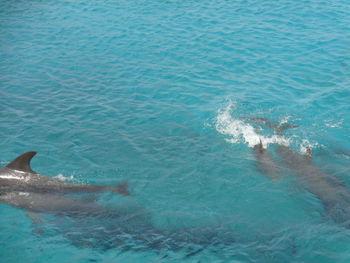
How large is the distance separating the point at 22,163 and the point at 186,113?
5891 mm

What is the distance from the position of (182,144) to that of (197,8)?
13.6 m

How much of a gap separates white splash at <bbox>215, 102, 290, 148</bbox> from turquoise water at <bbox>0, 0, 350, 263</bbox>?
55 mm

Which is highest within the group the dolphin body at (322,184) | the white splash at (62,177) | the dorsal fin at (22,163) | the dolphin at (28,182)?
the dorsal fin at (22,163)

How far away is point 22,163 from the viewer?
9523 mm

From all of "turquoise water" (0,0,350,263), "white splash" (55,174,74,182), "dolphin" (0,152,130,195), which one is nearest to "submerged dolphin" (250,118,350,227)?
"turquoise water" (0,0,350,263)

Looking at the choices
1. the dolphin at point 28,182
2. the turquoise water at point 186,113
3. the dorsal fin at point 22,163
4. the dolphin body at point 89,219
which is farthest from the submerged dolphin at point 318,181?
the dorsal fin at point 22,163

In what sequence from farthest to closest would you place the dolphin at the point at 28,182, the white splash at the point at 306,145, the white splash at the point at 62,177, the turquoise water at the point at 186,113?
the white splash at the point at 306,145 → the white splash at the point at 62,177 → the dolphin at the point at 28,182 → the turquoise water at the point at 186,113

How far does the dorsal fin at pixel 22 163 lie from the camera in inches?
372

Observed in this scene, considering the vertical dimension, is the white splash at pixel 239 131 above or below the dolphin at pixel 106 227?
above

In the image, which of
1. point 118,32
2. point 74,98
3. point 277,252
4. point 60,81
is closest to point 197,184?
point 277,252

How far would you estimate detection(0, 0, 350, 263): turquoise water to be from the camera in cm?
852

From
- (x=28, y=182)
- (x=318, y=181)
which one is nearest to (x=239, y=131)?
(x=318, y=181)

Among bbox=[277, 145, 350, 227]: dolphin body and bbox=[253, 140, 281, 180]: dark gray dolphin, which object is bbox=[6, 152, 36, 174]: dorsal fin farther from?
bbox=[277, 145, 350, 227]: dolphin body

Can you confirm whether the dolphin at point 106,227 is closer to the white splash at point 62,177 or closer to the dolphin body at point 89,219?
the dolphin body at point 89,219
